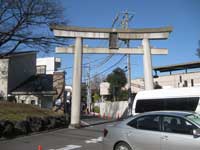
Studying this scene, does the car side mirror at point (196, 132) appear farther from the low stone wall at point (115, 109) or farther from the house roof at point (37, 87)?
the low stone wall at point (115, 109)

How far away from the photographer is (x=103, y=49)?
26.7 metres

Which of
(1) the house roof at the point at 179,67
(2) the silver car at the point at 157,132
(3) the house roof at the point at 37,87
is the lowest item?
(2) the silver car at the point at 157,132

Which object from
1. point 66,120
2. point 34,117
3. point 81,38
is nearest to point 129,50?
point 81,38

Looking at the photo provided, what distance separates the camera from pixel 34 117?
22219 millimetres

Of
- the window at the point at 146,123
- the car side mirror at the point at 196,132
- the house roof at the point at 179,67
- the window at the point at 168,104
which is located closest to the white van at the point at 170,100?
the window at the point at 168,104

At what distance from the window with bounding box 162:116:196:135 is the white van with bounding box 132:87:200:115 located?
6507 millimetres

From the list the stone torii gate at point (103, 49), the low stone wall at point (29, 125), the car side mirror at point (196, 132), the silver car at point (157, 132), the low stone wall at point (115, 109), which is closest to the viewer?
the car side mirror at point (196, 132)

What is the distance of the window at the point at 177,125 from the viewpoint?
934 centimetres

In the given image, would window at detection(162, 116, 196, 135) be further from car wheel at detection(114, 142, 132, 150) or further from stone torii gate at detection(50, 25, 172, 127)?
stone torii gate at detection(50, 25, 172, 127)

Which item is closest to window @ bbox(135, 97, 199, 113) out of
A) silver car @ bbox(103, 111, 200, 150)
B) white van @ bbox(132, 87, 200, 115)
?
white van @ bbox(132, 87, 200, 115)

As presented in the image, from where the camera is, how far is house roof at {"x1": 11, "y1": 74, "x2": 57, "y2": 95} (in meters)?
40.8

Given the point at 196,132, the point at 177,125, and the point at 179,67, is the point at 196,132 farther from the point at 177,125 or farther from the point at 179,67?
the point at 179,67

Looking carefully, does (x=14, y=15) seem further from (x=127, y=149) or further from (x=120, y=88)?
(x=120, y=88)

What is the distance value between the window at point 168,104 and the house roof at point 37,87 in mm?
21196
